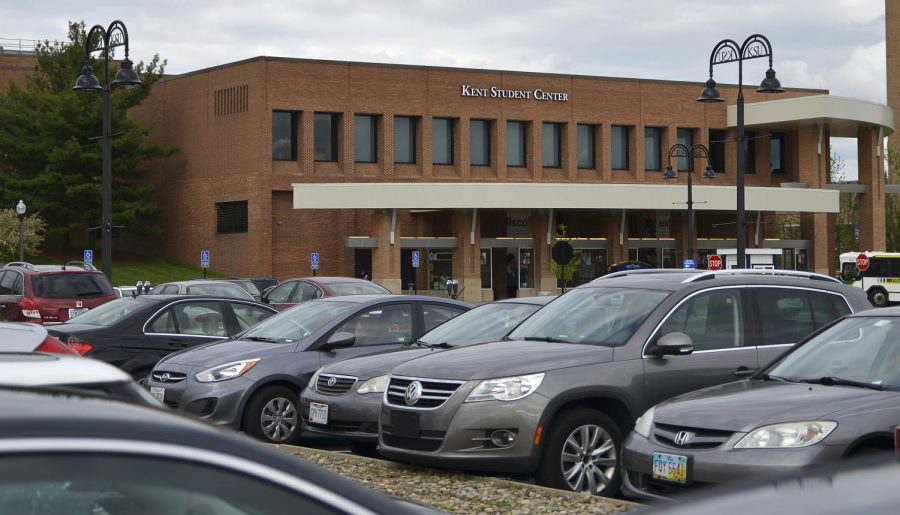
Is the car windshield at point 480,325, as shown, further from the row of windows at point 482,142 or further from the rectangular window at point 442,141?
the rectangular window at point 442,141

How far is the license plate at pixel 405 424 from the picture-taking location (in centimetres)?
981

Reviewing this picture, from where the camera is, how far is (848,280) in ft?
206

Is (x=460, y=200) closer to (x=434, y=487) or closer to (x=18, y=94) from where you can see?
(x=18, y=94)

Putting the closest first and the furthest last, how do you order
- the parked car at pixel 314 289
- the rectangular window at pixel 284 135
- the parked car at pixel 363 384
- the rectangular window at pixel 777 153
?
the parked car at pixel 363 384
the parked car at pixel 314 289
the rectangular window at pixel 284 135
the rectangular window at pixel 777 153

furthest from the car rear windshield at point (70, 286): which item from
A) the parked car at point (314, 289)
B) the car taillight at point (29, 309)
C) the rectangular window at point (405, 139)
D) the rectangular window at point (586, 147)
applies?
the rectangular window at point (586, 147)

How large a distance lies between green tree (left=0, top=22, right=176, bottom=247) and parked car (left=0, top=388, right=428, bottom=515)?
64.4 m

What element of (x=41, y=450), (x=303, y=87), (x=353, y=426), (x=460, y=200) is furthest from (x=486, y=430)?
(x=303, y=87)

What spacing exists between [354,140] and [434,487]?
55190 mm

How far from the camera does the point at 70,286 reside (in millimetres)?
22359

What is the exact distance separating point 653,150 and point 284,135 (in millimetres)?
21226

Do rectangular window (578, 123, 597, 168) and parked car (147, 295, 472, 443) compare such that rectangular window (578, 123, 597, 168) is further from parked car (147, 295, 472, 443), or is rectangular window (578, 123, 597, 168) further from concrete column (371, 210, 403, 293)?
parked car (147, 295, 472, 443)

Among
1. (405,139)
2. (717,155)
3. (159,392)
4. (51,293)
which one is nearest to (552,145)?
(405,139)

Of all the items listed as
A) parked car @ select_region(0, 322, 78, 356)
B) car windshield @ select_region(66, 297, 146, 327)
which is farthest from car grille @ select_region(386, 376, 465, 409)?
car windshield @ select_region(66, 297, 146, 327)

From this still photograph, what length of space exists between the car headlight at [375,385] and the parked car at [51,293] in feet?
37.4
